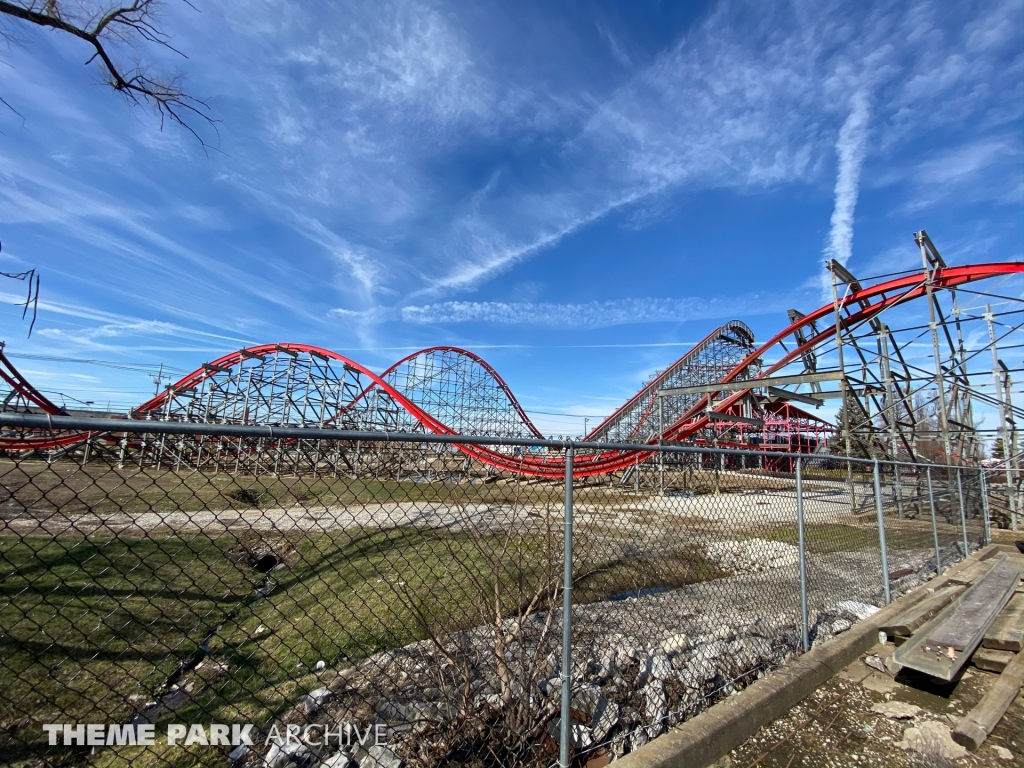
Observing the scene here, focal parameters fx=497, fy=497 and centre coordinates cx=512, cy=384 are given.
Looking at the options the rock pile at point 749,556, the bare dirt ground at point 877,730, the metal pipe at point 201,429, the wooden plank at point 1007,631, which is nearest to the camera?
the metal pipe at point 201,429

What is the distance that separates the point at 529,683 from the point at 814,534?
22.2 feet

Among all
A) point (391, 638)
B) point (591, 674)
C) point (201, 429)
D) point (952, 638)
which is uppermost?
point (201, 429)

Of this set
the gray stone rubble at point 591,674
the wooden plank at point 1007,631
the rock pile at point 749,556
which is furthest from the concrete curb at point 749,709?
the rock pile at point 749,556

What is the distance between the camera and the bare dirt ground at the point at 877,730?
7.73 feet

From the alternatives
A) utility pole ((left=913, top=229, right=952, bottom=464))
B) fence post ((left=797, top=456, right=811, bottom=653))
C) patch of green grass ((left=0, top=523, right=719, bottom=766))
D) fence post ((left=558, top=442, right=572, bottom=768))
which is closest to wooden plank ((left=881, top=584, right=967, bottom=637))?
fence post ((left=797, top=456, right=811, bottom=653))

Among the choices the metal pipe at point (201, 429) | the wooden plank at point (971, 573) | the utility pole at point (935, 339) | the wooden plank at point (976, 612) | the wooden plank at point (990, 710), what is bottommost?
the wooden plank at point (990, 710)

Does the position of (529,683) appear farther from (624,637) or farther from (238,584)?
(238,584)

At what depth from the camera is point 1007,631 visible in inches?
139

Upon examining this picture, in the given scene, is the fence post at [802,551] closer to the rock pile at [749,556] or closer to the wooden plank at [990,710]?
the wooden plank at [990,710]

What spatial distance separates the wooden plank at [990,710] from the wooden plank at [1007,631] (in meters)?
0.20

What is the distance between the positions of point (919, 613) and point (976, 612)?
0.34 metres

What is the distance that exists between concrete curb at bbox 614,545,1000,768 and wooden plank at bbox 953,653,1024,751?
2.14 ft

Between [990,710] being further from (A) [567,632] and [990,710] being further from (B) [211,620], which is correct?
(B) [211,620]

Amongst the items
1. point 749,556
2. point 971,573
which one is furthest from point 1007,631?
point 749,556
